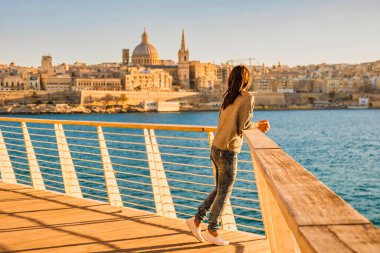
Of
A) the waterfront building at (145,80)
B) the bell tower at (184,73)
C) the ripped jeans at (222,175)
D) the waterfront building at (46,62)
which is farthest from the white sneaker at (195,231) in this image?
the waterfront building at (46,62)

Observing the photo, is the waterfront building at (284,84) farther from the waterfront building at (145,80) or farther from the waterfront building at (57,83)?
the waterfront building at (57,83)

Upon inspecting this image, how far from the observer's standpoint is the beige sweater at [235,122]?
258 cm

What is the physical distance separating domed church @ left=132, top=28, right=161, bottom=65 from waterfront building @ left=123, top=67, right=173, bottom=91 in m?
12.0

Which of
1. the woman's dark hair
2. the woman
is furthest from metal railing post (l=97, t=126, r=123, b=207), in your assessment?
the woman's dark hair

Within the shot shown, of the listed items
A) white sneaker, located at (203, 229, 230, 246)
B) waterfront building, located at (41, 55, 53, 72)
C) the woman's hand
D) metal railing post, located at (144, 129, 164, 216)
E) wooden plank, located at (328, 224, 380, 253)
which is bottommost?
white sneaker, located at (203, 229, 230, 246)

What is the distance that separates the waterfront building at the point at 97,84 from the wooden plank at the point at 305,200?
89.1m

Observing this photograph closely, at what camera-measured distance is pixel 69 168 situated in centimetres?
465

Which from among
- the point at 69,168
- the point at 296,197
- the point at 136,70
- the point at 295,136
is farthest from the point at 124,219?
the point at 136,70

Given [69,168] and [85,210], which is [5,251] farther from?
[69,168]

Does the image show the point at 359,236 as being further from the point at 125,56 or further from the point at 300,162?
the point at 125,56

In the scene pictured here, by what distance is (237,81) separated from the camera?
2580mm

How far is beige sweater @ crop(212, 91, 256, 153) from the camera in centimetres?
258

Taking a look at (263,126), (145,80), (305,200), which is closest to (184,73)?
(145,80)

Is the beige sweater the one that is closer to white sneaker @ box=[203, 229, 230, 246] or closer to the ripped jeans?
the ripped jeans
